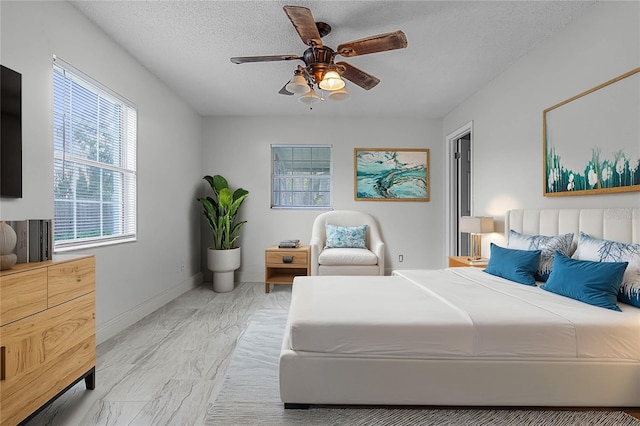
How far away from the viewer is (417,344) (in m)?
1.70

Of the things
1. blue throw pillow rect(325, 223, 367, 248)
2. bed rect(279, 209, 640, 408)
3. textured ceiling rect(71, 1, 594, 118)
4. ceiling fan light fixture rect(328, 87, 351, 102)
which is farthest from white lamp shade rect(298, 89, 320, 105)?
blue throw pillow rect(325, 223, 367, 248)

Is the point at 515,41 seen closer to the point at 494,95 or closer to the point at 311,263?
the point at 494,95

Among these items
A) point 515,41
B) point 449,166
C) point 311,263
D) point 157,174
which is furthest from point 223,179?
point 515,41

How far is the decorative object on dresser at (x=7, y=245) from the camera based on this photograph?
1.49 meters

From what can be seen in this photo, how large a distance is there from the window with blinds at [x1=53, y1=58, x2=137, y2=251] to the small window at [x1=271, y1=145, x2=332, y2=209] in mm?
2340

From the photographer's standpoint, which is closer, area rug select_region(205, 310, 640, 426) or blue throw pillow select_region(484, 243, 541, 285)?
area rug select_region(205, 310, 640, 426)

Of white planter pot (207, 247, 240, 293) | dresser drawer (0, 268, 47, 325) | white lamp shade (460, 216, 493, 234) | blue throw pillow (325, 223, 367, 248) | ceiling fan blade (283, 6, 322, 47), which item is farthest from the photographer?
blue throw pillow (325, 223, 367, 248)

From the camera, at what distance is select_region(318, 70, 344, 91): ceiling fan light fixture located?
2404 mm

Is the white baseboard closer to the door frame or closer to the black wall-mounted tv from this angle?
the black wall-mounted tv

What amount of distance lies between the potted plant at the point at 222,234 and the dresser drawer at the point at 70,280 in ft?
8.49

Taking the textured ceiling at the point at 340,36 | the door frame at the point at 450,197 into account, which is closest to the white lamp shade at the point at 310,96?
the textured ceiling at the point at 340,36

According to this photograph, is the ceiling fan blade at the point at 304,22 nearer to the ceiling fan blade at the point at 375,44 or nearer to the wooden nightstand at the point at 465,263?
the ceiling fan blade at the point at 375,44

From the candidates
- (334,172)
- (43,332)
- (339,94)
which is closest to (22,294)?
(43,332)

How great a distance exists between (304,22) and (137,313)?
9.64 feet
